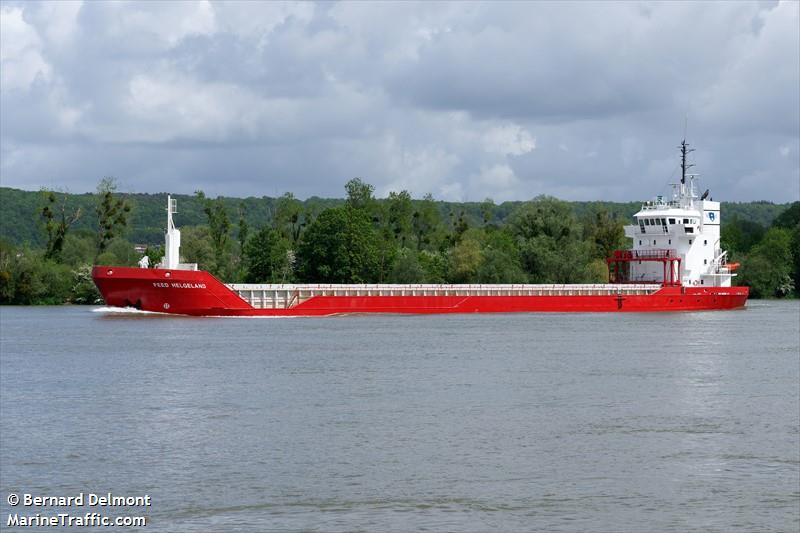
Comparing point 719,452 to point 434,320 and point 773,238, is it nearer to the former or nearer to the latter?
point 434,320

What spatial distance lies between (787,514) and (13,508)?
13.3 metres

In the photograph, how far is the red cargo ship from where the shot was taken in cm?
7062

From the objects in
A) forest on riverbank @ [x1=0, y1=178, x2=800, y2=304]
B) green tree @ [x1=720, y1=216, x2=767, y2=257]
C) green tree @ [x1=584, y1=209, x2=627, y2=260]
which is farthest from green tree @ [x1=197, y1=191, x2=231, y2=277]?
green tree @ [x1=720, y1=216, x2=767, y2=257]

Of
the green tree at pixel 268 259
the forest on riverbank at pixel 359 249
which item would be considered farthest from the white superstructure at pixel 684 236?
the green tree at pixel 268 259

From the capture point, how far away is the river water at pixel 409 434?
1967 centimetres

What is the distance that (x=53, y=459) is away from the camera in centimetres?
2331

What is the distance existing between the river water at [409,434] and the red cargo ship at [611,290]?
825 inches

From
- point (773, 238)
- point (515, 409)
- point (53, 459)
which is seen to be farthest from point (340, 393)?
point (773, 238)

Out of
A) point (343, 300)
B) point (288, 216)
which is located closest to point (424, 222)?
point (288, 216)

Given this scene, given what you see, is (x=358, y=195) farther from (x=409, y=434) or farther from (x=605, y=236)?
(x=409, y=434)

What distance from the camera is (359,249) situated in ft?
Result: 325

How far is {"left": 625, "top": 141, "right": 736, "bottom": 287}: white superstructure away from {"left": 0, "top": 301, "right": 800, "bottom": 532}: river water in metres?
32.4

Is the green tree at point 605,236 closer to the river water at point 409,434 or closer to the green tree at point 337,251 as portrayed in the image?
the green tree at point 337,251

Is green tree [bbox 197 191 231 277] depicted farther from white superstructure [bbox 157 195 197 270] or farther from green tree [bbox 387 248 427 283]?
white superstructure [bbox 157 195 197 270]
